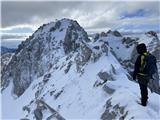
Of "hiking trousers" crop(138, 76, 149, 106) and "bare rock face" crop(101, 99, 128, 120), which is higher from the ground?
"hiking trousers" crop(138, 76, 149, 106)

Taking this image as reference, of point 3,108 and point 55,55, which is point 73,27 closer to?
point 55,55

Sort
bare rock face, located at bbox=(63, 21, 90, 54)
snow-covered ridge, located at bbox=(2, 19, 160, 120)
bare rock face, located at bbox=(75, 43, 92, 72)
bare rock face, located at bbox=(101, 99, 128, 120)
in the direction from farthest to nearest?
bare rock face, located at bbox=(63, 21, 90, 54) → bare rock face, located at bbox=(75, 43, 92, 72) → snow-covered ridge, located at bbox=(2, 19, 160, 120) → bare rock face, located at bbox=(101, 99, 128, 120)

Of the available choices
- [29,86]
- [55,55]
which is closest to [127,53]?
[55,55]

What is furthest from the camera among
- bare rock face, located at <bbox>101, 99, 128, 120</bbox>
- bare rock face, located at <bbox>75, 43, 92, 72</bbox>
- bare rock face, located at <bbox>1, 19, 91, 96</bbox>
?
bare rock face, located at <bbox>1, 19, 91, 96</bbox>

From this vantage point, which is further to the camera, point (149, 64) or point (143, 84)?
point (143, 84)

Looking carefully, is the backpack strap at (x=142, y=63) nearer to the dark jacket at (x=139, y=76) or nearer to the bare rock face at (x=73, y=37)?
the dark jacket at (x=139, y=76)

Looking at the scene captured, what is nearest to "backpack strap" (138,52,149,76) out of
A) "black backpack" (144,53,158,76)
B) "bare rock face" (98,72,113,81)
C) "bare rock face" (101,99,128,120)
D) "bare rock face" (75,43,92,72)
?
"black backpack" (144,53,158,76)

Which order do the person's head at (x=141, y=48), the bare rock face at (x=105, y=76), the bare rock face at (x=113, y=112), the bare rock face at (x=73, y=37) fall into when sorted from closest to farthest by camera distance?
the person's head at (x=141, y=48) → the bare rock face at (x=113, y=112) → the bare rock face at (x=105, y=76) → the bare rock face at (x=73, y=37)

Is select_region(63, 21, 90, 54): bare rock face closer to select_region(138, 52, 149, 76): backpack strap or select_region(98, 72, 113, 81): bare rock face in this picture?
select_region(98, 72, 113, 81): bare rock face

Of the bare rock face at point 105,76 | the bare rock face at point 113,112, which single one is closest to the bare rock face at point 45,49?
the bare rock face at point 105,76

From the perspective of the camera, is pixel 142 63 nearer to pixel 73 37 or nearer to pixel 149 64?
pixel 149 64

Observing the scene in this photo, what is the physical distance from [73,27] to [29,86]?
32.8 m

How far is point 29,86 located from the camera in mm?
176625

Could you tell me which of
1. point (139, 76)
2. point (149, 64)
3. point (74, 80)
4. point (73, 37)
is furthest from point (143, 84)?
point (73, 37)
